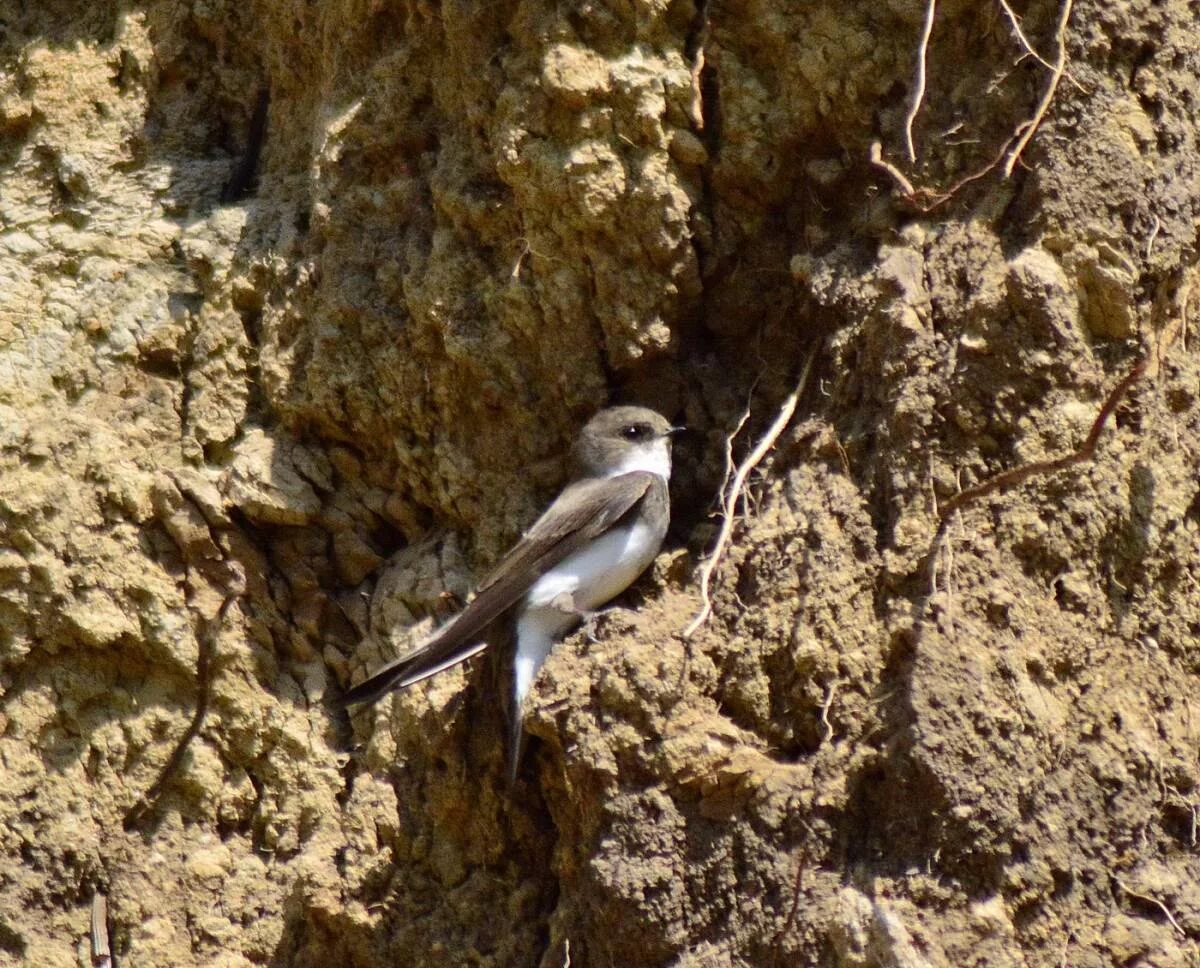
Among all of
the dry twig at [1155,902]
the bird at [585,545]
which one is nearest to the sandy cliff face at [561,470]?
the dry twig at [1155,902]

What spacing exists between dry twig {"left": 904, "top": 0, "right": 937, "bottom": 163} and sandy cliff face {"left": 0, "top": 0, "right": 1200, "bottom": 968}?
0.09 feet

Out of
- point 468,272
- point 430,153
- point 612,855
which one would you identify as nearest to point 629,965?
point 612,855

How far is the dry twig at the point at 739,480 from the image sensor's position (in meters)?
4.27

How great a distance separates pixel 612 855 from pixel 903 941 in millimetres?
740

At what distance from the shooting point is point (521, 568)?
458 centimetres

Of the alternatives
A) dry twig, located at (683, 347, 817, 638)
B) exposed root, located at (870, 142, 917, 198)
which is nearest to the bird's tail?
dry twig, located at (683, 347, 817, 638)

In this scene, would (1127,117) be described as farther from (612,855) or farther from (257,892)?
(257,892)

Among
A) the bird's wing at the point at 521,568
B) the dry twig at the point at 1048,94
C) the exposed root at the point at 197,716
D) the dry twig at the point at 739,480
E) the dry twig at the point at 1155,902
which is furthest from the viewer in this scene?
Answer: the exposed root at the point at 197,716

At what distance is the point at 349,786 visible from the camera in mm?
4605

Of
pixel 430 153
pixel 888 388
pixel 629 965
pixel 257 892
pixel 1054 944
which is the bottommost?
pixel 1054 944

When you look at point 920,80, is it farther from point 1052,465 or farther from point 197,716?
point 197,716

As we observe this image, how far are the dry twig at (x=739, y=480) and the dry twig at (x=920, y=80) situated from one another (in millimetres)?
586

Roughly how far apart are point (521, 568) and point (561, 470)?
15.1 inches

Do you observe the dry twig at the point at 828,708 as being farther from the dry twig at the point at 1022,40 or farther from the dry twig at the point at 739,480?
the dry twig at the point at 1022,40
